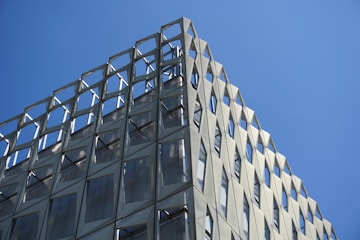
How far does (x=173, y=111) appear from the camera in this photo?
30.2 metres

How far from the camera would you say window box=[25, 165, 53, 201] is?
107 feet

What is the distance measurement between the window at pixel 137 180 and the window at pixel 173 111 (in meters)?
2.40

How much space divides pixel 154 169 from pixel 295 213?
17.0 meters

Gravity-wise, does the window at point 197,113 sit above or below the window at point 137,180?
above

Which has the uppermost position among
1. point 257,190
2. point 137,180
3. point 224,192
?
point 257,190

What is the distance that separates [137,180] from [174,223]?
3.62 m

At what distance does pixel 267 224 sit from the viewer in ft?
110

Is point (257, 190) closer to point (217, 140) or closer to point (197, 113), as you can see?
point (217, 140)

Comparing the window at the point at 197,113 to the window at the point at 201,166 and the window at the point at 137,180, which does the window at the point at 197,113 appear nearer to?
the window at the point at 201,166

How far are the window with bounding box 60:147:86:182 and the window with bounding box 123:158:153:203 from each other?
10.9ft

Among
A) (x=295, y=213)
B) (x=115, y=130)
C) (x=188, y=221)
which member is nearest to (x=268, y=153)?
(x=295, y=213)

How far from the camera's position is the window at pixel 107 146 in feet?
101

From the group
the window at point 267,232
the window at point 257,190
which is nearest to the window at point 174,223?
the window at point 267,232

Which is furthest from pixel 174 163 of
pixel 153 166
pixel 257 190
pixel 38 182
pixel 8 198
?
pixel 8 198
